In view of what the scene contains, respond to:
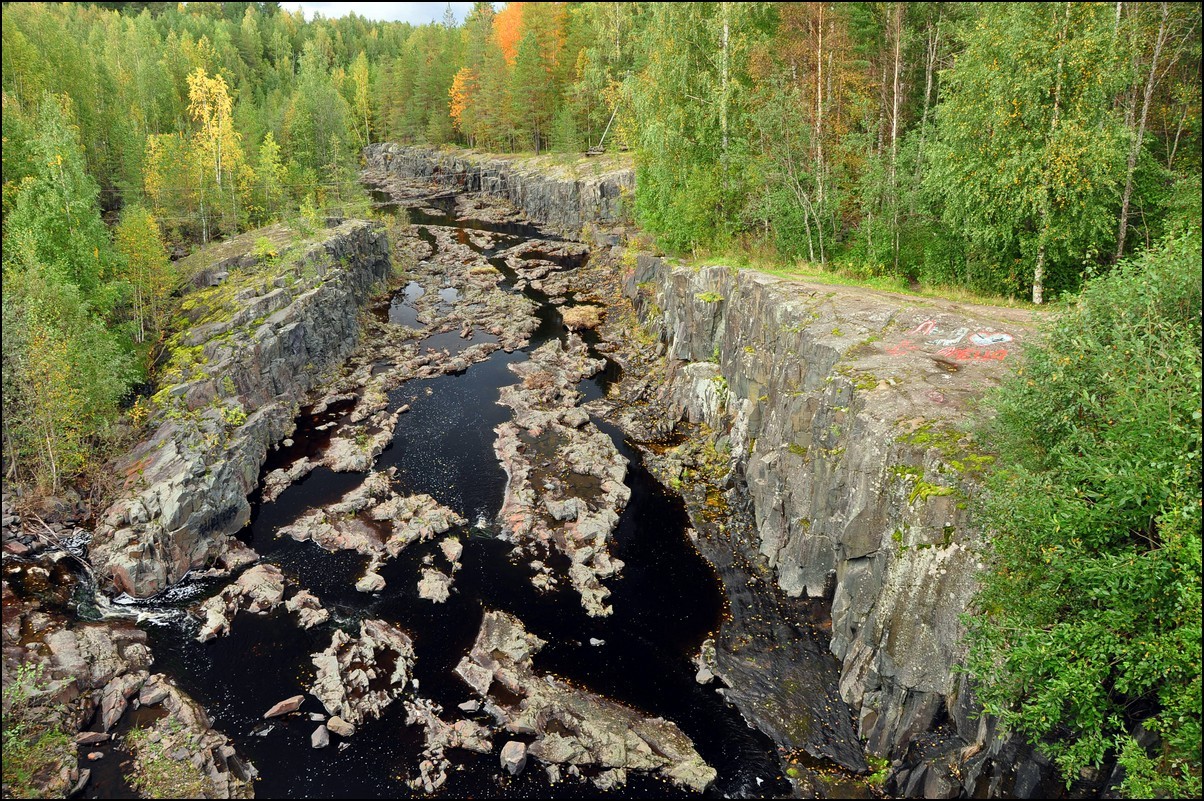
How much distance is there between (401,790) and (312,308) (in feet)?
120

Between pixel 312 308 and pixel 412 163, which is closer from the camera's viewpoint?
pixel 312 308

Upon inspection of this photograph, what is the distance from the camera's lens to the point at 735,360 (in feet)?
123

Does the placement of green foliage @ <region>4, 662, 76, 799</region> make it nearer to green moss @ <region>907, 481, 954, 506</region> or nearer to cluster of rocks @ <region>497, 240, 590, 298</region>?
green moss @ <region>907, 481, 954, 506</region>

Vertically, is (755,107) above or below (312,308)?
above

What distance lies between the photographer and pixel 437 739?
2066 centimetres

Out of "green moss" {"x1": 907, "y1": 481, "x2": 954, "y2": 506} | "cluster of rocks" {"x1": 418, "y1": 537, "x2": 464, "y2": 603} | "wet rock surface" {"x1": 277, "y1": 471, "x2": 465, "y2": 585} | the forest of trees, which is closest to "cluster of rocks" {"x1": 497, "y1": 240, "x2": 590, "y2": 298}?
the forest of trees

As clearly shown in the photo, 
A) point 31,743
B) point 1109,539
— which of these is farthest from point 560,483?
point 1109,539

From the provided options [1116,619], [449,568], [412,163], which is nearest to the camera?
[1116,619]

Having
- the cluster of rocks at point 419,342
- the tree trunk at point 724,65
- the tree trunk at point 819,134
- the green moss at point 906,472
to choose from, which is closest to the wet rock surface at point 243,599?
the cluster of rocks at point 419,342

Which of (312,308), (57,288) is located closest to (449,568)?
(57,288)

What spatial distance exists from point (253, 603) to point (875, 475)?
24848 mm

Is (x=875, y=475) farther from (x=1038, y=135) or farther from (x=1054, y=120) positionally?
(x=1054, y=120)

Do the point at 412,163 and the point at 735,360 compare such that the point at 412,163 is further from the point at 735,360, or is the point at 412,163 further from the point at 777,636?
the point at 777,636

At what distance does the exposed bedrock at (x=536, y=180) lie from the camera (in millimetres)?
78500
